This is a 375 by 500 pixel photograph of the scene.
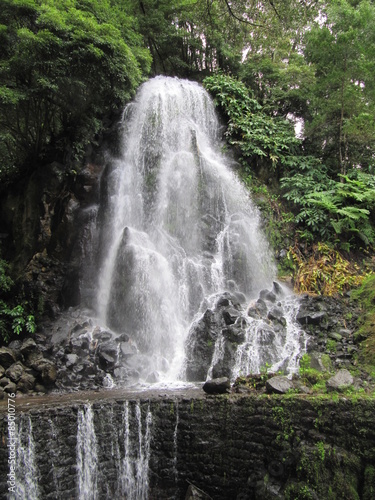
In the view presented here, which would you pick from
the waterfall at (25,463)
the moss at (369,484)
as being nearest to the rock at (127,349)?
the waterfall at (25,463)

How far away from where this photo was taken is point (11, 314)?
8750 mm

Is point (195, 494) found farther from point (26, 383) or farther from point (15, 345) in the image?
point (15, 345)

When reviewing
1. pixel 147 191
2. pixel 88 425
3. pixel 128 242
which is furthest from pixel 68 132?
pixel 88 425

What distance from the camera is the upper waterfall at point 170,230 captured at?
27.8 feet

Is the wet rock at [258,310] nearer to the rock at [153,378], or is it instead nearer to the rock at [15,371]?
the rock at [153,378]

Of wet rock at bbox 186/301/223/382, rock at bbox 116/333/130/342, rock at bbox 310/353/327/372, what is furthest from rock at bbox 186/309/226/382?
rock at bbox 310/353/327/372

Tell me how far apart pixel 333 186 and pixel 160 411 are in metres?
8.69

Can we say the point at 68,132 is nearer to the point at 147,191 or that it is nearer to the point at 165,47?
the point at 147,191

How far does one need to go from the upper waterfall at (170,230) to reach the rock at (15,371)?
7.37 feet

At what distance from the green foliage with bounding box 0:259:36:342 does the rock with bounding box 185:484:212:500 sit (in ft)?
18.2

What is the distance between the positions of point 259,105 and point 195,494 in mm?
12663

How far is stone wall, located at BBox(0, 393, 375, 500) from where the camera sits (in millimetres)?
3834

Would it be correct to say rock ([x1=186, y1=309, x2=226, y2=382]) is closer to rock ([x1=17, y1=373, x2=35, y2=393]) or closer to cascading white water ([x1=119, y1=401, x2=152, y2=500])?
cascading white water ([x1=119, y1=401, x2=152, y2=500])

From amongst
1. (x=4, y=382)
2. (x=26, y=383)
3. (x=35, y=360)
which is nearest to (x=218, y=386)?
(x=26, y=383)
